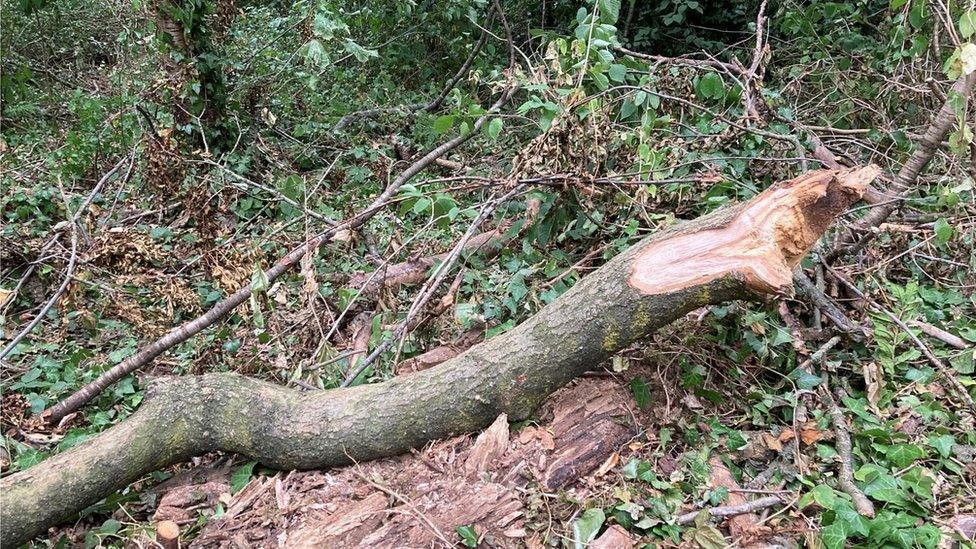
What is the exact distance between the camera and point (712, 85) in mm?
3580

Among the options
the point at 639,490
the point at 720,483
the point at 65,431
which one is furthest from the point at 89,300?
the point at 720,483

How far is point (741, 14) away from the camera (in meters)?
6.36

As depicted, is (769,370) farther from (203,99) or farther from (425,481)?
(203,99)

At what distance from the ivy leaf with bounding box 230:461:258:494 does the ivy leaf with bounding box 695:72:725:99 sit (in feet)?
10.7

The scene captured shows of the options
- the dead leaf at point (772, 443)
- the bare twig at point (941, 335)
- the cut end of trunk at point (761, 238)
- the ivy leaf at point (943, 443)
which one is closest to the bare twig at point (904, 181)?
the bare twig at point (941, 335)

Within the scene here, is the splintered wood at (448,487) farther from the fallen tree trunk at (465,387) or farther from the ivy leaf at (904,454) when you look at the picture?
the ivy leaf at (904,454)

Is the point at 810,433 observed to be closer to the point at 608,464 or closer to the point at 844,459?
the point at 844,459

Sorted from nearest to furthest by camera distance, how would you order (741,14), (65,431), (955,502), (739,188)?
(955,502), (65,431), (739,188), (741,14)

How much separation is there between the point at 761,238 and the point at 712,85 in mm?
1809

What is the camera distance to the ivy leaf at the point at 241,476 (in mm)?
2453

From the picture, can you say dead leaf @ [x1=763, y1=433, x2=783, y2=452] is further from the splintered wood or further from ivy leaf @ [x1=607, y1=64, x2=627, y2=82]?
ivy leaf @ [x1=607, y1=64, x2=627, y2=82]

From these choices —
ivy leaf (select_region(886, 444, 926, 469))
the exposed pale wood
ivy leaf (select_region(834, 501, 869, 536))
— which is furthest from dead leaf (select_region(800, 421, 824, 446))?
the exposed pale wood

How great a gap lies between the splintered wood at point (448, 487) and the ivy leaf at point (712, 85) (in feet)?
6.83

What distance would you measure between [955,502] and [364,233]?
3.41m
